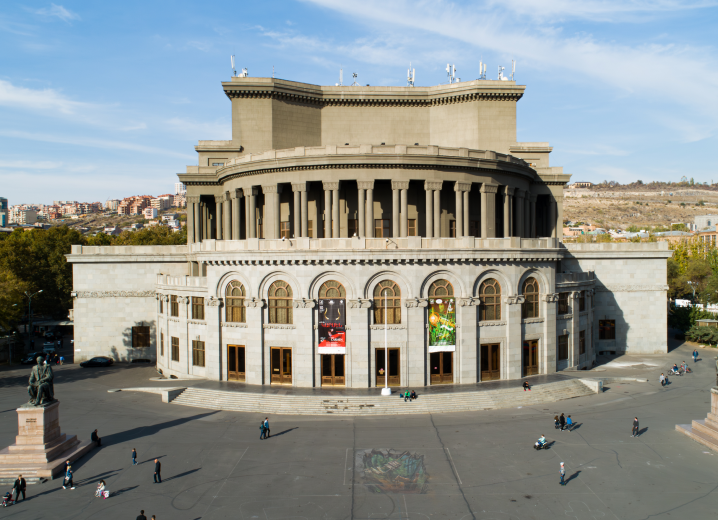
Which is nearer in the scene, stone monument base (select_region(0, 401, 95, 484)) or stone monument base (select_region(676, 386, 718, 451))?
stone monument base (select_region(0, 401, 95, 484))

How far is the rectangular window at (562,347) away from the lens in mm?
43188

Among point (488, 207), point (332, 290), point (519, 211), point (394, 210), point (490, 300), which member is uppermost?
point (488, 207)

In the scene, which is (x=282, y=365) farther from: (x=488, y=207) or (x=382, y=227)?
(x=488, y=207)

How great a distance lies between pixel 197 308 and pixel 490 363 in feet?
80.3

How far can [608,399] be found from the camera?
3691cm

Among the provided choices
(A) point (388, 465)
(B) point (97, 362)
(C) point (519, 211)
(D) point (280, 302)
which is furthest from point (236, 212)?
(A) point (388, 465)

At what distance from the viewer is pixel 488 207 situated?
160ft

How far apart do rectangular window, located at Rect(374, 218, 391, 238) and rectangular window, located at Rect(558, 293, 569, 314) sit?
16.4 metres

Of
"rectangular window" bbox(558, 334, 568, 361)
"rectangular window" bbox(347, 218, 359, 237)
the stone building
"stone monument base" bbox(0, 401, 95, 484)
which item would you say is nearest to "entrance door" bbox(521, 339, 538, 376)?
the stone building

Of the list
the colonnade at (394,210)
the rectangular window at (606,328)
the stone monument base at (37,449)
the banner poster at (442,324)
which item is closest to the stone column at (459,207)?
the colonnade at (394,210)

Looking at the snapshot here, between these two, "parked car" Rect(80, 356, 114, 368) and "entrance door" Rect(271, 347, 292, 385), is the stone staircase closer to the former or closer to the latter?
"entrance door" Rect(271, 347, 292, 385)

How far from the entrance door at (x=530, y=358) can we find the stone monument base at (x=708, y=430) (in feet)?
39.4

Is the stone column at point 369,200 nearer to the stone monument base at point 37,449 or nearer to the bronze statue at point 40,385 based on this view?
the bronze statue at point 40,385

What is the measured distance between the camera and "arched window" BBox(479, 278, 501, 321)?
129 ft
